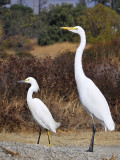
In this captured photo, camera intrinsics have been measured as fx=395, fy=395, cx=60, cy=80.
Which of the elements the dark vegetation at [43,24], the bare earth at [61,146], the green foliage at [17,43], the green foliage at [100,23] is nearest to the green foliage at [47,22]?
the dark vegetation at [43,24]

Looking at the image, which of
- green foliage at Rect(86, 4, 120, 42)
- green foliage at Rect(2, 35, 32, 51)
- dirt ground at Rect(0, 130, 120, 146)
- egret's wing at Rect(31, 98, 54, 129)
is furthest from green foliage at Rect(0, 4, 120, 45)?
egret's wing at Rect(31, 98, 54, 129)

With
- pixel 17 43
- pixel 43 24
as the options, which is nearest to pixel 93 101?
pixel 17 43

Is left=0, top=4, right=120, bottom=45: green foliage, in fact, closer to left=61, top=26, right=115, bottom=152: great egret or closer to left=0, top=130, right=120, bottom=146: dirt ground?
left=0, top=130, right=120, bottom=146: dirt ground

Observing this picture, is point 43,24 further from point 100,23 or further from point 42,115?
point 42,115

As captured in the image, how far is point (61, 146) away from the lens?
8039 millimetres

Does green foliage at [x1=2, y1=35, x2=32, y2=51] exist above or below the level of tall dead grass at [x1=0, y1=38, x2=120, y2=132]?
below

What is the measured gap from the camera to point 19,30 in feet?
151

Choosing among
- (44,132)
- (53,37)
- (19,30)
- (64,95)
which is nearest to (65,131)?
(44,132)

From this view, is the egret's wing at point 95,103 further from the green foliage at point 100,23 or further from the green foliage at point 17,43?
the green foliage at point 17,43

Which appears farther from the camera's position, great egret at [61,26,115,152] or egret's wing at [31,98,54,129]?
egret's wing at [31,98,54,129]

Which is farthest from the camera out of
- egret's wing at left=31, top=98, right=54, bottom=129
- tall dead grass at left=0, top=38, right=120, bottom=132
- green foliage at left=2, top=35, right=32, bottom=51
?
green foliage at left=2, top=35, right=32, bottom=51

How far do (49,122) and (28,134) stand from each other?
2435 millimetres

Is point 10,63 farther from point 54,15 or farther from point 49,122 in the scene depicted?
point 54,15

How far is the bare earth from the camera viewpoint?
5.94 meters
